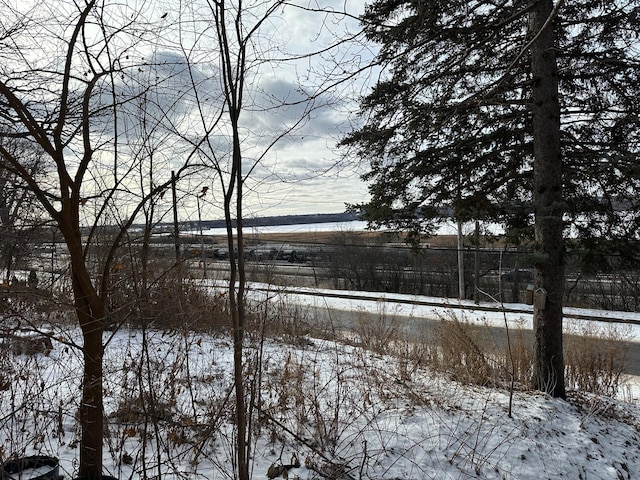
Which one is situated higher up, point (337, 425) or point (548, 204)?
point (548, 204)

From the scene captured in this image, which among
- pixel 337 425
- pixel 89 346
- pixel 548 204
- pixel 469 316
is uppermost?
pixel 548 204

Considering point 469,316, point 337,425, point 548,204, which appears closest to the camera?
point 337,425

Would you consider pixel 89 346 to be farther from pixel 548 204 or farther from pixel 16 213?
pixel 548 204

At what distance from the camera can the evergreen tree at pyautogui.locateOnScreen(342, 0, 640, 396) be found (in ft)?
18.5

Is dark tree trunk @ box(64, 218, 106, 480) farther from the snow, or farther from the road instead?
the road

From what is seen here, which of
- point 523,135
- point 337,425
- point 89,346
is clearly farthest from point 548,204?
point 89,346

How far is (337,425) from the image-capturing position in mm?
4074

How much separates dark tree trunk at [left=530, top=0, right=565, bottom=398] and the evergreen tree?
0.01m

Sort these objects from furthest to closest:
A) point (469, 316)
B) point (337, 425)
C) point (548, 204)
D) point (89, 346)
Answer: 1. point (469, 316)
2. point (548, 204)
3. point (337, 425)
4. point (89, 346)

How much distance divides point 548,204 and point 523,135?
1332mm

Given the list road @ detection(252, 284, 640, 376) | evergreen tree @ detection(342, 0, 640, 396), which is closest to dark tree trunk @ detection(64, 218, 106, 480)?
evergreen tree @ detection(342, 0, 640, 396)

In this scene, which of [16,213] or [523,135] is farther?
[523,135]

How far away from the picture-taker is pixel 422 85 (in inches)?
233

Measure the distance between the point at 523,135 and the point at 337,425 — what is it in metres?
4.61
